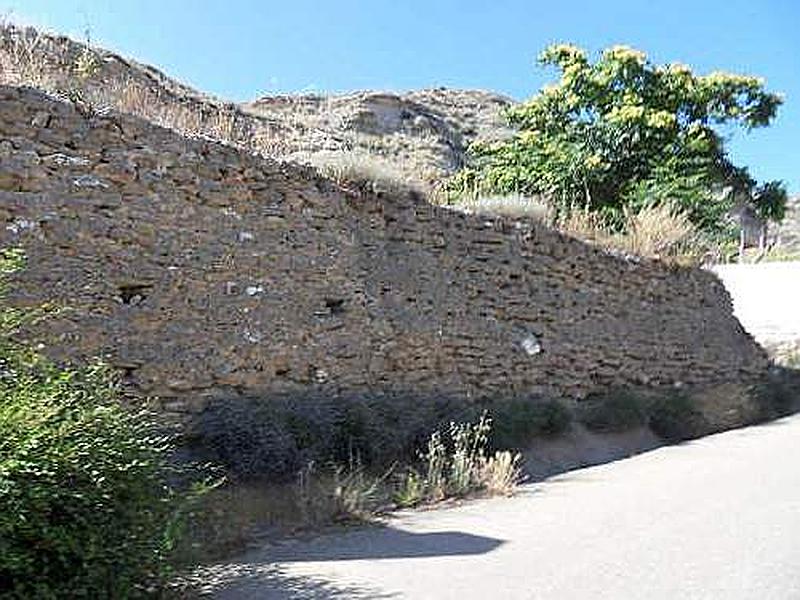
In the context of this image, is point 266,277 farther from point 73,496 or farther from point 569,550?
point 73,496

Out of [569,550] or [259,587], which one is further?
[569,550]

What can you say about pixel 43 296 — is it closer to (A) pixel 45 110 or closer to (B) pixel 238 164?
(A) pixel 45 110

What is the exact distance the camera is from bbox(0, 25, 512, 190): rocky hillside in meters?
8.30

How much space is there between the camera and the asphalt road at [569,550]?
194 inches

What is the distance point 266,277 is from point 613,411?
5.99m

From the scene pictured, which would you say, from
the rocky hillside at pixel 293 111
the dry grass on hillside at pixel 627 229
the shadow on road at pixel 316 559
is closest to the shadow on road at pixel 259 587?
the shadow on road at pixel 316 559

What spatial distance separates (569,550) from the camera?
19.2 ft

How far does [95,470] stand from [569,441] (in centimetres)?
777

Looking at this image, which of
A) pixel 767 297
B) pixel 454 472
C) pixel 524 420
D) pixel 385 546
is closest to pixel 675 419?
pixel 524 420

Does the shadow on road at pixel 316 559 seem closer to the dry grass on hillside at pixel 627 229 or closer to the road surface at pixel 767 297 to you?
the dry grass on hillside at pixel 627 229

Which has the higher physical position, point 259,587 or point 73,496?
point 73,496

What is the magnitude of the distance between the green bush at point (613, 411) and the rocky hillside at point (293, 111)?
395 centimetres

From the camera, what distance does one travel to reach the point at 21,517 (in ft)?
11.7

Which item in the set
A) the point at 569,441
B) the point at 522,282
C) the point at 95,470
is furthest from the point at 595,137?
the point at 95,470
